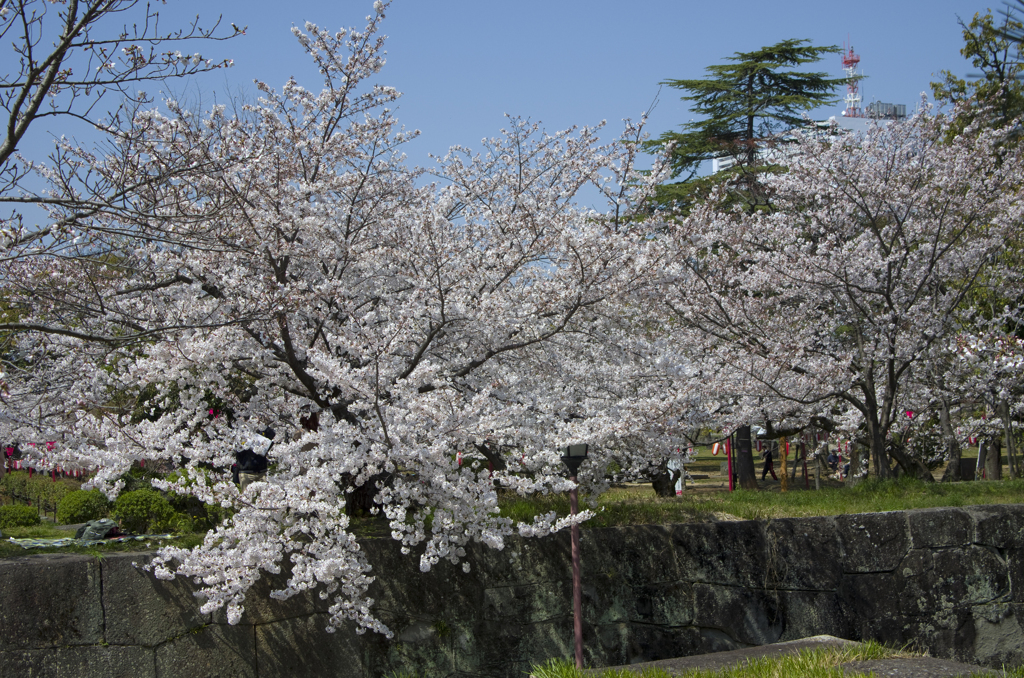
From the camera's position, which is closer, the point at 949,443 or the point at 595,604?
the point at 595,604

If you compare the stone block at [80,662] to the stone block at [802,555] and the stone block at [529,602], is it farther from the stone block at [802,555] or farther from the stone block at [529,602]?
the stone block at [802,555]

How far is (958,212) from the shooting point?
Result: 10836 millimetres

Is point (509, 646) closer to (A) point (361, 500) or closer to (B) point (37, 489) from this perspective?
(A) point (361, 500)

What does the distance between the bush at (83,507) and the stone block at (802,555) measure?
802 centimetres

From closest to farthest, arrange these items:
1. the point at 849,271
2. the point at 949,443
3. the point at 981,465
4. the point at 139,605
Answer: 1. the point at 139,605
2. the point at 849,271
3. the point at 949,443
4. the point at 981,465

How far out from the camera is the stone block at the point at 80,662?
19.3ft

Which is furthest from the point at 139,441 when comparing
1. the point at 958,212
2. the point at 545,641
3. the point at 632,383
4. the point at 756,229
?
the point at 958,212

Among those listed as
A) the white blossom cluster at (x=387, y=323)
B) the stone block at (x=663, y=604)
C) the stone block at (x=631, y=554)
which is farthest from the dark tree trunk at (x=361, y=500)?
the stone block at (x=663, y=604)

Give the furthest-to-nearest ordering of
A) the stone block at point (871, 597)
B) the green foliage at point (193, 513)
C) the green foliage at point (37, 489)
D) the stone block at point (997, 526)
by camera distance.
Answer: the green foliage at point (37, 489) < the stone block at point (997, 526) < the stone block at point (871, 597) < the green foliage at point (193, 513)

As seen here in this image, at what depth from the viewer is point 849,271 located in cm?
1066

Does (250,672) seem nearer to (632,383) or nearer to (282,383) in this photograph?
(282,383)

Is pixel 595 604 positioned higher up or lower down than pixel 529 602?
lower down

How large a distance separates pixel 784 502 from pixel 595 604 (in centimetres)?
299

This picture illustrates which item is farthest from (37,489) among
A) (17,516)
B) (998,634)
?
(998,634)
